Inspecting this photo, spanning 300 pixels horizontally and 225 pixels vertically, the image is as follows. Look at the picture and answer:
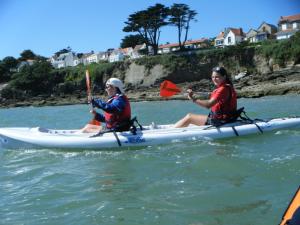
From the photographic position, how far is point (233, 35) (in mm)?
55375

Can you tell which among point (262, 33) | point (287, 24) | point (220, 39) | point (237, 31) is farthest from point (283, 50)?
point (220, 39)

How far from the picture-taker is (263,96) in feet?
80.4

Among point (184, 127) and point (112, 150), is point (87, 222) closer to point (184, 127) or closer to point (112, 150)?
point (112, 150)

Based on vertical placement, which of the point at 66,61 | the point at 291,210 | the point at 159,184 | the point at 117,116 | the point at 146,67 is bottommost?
the point at 159,184

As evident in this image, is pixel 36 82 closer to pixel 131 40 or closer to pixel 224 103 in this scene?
pixel 131 40

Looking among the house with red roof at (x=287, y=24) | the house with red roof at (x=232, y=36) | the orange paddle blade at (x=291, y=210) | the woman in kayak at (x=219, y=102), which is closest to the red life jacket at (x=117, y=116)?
the woman in kayak at (x=219, y=102)

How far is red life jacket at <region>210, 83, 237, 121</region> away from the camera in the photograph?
731cm

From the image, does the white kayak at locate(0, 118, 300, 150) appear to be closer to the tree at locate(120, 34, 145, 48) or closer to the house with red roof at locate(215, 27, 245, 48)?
the house with red roof at locate(215, 27, 245, 48)

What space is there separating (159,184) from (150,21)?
4123 centimetres

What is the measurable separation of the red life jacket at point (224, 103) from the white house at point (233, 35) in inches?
1919

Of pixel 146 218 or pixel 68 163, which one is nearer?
pixel 146 218

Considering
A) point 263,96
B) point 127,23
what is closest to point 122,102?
point 263,96

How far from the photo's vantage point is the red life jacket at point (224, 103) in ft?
24.0

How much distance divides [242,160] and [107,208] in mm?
2343
